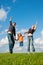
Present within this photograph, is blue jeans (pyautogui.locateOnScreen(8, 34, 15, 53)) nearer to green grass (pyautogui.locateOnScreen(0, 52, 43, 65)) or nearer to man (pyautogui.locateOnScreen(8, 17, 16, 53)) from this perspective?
man (pyautogui.locateOnScreen(8, 17, 16, 53))

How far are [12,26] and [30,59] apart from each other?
15.7 feet

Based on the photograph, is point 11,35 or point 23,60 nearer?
point 23,60

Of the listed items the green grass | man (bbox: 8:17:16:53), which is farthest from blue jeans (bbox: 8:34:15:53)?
the green grass

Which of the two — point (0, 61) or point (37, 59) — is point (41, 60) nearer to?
point (37, 59)

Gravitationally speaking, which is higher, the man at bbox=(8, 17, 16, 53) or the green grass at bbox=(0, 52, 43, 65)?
the man at bbox=(8, 17, 16, 53)

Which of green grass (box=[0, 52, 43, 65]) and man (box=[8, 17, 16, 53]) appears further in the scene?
man (box=[8, 17, 16, 53])

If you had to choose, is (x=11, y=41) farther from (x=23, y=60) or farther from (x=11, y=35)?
(x=23, y=60)

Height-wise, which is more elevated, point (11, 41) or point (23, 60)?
point (11, 41)

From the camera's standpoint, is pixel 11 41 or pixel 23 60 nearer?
pixel 23 60

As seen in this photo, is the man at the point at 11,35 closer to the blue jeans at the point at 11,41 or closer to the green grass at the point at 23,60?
the blue jeans at the point at 11,41

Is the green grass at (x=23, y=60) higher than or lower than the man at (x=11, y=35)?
lower

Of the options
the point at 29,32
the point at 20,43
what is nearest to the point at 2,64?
the point at 29,32

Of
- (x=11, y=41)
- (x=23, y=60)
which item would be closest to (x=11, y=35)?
(x=11, y=41)

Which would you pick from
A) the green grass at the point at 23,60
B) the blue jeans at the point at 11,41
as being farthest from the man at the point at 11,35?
the green grass at the point at 23,60
